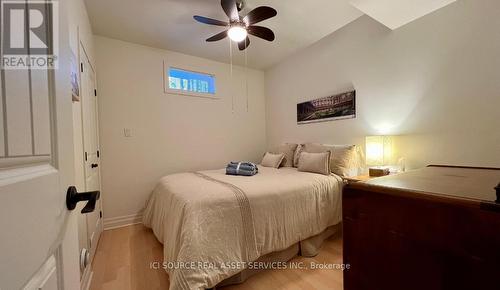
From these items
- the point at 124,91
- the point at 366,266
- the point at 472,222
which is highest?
the point at 124,91

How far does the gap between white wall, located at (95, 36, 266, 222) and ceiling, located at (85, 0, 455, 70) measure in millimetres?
293

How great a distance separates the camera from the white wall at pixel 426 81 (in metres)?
1.68

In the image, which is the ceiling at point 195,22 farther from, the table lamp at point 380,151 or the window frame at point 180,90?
the table lamp at point 380,151

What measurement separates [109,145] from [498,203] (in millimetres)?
3484

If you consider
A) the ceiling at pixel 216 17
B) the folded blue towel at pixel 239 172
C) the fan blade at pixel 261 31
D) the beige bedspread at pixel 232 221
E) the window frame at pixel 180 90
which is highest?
the ceiling at pixel 216 17

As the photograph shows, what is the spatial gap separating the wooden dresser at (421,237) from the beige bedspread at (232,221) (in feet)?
2.61

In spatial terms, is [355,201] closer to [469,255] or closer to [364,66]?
[469,255]

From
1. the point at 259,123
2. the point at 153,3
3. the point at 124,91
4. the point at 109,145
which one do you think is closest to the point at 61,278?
the point at 153,3

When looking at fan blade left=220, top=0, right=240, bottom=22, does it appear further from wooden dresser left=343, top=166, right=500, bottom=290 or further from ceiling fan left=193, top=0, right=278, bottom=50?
wooden dresser left=343, top=166, right=500, bottom=290

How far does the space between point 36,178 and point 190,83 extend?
10.9 feet

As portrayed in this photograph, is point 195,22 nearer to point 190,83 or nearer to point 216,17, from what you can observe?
point 216,17

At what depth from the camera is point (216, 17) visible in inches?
95.6

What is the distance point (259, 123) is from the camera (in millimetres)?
4281

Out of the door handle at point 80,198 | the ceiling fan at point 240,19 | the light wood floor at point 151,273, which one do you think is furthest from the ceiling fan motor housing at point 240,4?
the light wood floor at point 151,273
